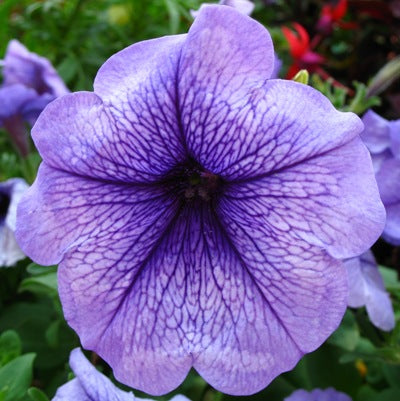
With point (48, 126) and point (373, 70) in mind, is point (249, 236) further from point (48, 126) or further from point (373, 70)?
point (373, 70)

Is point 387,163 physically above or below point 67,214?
below

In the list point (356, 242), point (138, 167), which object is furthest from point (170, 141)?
point (356, 242)

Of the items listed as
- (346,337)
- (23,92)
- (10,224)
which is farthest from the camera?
(23,92)

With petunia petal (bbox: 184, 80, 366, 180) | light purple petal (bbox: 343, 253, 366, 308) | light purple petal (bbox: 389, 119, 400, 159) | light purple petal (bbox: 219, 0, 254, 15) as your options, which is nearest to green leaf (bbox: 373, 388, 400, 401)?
light purple petal (bbox: 343, 253, 366, 308)

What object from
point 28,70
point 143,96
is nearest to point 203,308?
point 143,96

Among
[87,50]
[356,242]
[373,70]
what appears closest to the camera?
[356,242]

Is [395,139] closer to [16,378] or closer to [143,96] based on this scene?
[143,96]
